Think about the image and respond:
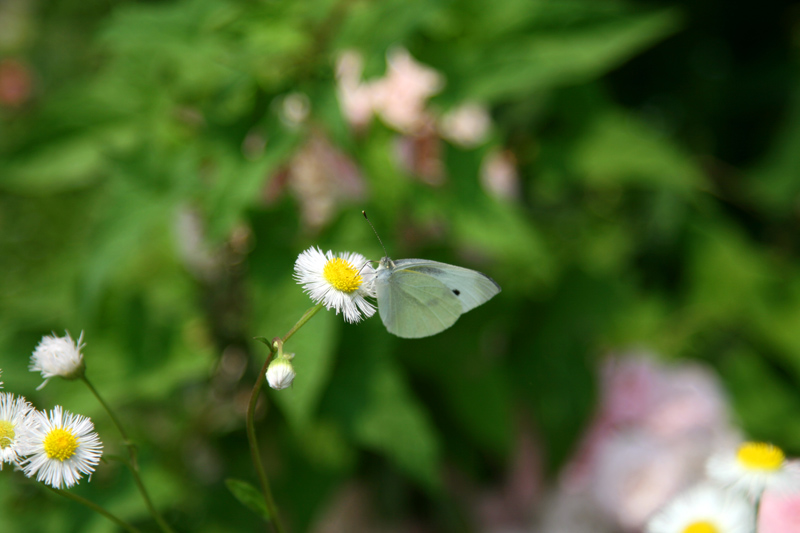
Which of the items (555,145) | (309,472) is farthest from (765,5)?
(309,472)

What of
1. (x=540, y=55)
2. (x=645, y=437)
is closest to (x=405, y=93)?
(x=540, y=55)

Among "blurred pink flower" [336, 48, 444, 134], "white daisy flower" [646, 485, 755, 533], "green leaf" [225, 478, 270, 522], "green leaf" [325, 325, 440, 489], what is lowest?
"green leaf" [225, 478, 270, 522]

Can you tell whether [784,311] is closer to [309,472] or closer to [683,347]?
[683,347]

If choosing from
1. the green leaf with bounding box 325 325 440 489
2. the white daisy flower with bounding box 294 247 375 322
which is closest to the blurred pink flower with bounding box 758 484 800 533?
the green leaf with bounding box 325 325 440 489

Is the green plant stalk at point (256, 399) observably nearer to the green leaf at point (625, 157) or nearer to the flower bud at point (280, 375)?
the flower bud at point (280, 375)

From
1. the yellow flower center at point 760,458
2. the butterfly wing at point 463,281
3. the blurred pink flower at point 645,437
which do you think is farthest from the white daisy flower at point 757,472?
the blurred pink flower at point 645,437

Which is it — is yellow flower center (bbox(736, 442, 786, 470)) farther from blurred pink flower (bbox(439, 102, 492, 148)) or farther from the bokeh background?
blurred pink flower (bbox(439, 102, 492, 148))
